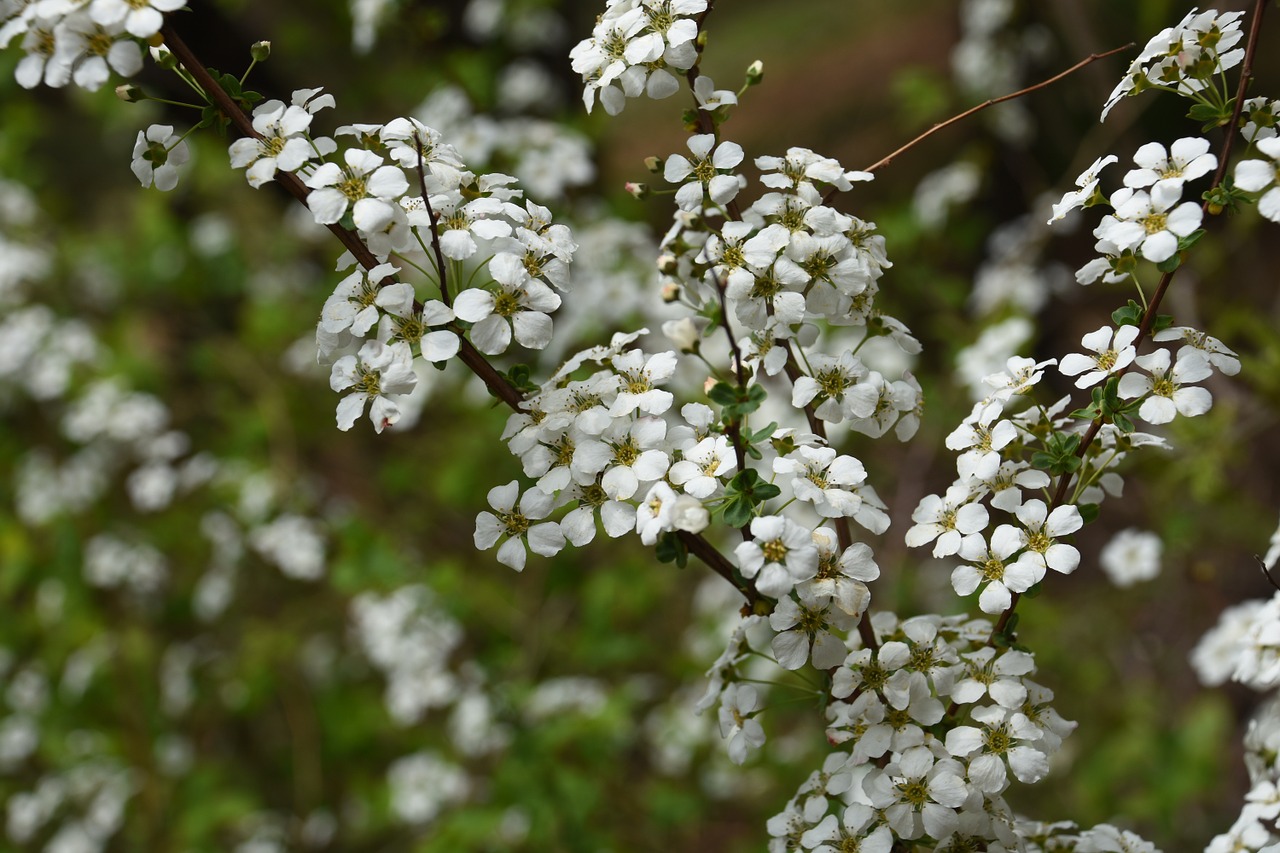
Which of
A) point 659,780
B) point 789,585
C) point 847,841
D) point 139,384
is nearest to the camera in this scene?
point 789,585

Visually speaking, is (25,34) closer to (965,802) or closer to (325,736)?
(965,802)

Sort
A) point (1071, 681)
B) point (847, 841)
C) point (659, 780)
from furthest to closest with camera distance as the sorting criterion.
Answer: point (659, 780) → point (1071, 681) → point (847, 841)

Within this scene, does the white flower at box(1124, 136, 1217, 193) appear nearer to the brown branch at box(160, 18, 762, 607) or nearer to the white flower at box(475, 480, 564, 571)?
the brown branch at box(160, 18, 762, 607)

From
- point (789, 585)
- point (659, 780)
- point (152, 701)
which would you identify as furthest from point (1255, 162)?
point (152, 701)

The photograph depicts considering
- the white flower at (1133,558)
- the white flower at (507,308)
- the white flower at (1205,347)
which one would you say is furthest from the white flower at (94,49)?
the white flower at (1133,558)

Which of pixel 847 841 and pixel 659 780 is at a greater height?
pixel 659 780

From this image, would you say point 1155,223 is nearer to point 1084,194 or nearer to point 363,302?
point 1084,194

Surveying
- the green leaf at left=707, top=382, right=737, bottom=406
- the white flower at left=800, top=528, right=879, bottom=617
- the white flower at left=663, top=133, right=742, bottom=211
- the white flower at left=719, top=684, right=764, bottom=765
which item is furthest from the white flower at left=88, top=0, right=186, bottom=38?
the white flower at left=719, top=684, right=764, bottom=765
